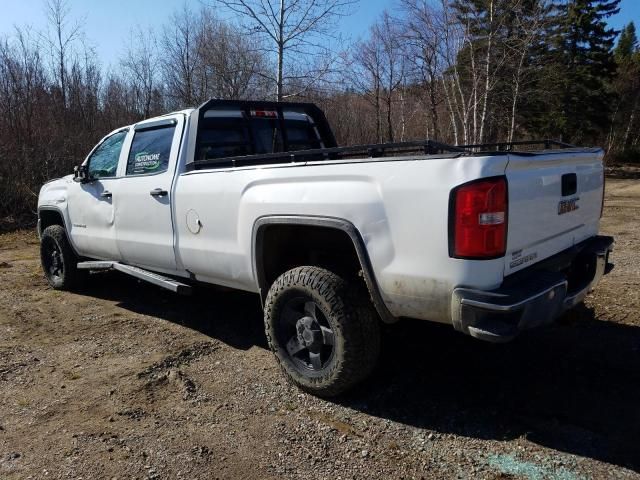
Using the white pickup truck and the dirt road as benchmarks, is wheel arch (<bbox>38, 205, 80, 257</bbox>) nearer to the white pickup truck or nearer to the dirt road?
the white pickup truck

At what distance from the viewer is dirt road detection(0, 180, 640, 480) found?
2713 millimetres

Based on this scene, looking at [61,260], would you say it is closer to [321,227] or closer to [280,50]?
[321,227]

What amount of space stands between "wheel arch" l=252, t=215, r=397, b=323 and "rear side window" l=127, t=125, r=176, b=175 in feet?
4.49

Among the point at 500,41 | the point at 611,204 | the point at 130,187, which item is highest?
the point at 500,41

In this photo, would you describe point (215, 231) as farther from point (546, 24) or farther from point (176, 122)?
point (546, 24)

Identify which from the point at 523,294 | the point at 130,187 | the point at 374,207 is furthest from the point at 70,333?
the point at 523,294

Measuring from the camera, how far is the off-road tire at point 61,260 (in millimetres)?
5957

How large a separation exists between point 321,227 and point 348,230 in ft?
1.26

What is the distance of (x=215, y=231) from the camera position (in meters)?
3.88

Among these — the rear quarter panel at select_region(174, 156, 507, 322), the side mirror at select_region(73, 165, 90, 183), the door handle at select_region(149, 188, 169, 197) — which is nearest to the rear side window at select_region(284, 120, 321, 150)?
the door handle at select_region(149, 188, 169, 197)

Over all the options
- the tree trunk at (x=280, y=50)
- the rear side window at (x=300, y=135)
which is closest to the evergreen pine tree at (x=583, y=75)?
the tree trunk at (x=280, y=50)

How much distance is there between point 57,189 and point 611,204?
45.0 ft

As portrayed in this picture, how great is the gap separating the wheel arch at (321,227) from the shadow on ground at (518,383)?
680mm

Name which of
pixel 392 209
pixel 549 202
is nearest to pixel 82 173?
pixel 392 209
